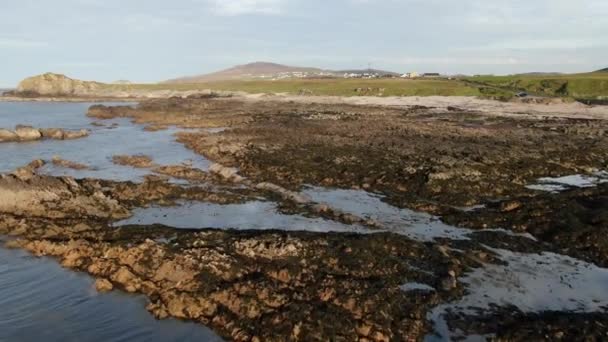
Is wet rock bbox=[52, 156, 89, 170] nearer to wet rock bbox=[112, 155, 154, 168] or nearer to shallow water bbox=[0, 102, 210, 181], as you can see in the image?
shallow water bbox=[0, 102, 210, 181]

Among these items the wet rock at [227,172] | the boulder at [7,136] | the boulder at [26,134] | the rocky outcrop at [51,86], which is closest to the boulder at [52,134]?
the boulder at [26,134]

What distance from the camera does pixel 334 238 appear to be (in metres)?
13.8

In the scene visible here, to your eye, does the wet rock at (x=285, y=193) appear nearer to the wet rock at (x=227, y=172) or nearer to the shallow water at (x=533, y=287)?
the wet rock at (x=227, y=172)

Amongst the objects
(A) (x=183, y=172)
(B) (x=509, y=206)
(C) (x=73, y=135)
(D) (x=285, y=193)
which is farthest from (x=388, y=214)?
(C) (x=73, y=135)

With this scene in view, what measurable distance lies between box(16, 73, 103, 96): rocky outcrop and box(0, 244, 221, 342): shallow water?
122 m

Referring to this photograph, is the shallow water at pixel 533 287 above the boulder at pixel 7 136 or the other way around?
the other way around

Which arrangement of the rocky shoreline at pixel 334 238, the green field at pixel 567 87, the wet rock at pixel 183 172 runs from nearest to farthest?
1. the rocky shoreline at pixel 334 238
2. the wet rock at pixel 183 172
3. the green field at pixel 567 87

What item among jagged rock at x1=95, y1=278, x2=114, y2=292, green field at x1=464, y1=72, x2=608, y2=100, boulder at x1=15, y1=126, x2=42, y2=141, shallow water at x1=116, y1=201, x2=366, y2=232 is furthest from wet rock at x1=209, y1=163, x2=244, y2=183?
green field at x1=464, y1=72, x2=608, y2=100

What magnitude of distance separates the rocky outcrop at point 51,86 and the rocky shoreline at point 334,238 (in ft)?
347

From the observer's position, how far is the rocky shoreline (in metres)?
9.80

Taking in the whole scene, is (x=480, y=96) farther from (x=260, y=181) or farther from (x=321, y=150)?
(x=260, y=181)

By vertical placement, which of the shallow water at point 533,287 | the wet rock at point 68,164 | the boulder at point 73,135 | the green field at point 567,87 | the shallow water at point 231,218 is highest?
the green field at point 567,87

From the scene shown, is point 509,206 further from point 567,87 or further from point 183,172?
point 567,87

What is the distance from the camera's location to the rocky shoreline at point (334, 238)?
9805 millimetres
